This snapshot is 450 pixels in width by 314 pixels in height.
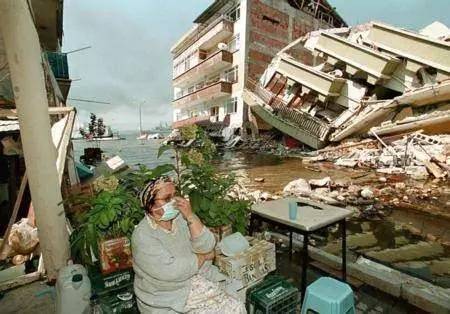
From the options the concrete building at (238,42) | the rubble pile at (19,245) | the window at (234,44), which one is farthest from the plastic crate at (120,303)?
the window at (234,44)

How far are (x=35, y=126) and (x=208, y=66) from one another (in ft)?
87.7

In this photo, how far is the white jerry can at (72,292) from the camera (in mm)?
2246

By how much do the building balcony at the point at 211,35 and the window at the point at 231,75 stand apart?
3265 millimetres

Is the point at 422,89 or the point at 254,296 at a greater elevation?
the point at 422,89

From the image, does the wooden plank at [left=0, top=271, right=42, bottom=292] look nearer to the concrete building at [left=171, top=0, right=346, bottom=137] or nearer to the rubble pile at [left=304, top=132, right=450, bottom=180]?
the rubble pile at [left=304, top=132, right=450, bottom=180]

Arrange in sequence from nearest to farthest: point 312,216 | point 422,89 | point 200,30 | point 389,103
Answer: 1. point 312,216
2. point 422,89
3. point 389,103
4. point 200,30

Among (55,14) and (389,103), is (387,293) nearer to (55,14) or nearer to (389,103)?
(55,14)

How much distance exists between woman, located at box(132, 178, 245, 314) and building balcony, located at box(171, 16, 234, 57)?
87.6ft

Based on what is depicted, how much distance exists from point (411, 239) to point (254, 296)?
448cm

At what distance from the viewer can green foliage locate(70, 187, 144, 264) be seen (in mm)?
2555

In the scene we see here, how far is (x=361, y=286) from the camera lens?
125 inches

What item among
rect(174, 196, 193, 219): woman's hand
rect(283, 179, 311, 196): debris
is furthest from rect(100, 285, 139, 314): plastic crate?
rect(283, 179, 311, 196): debris

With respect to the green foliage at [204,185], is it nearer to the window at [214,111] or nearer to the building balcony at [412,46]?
the building balcony at [412,46]

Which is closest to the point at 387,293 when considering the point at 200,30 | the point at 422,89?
the point at 422,89
